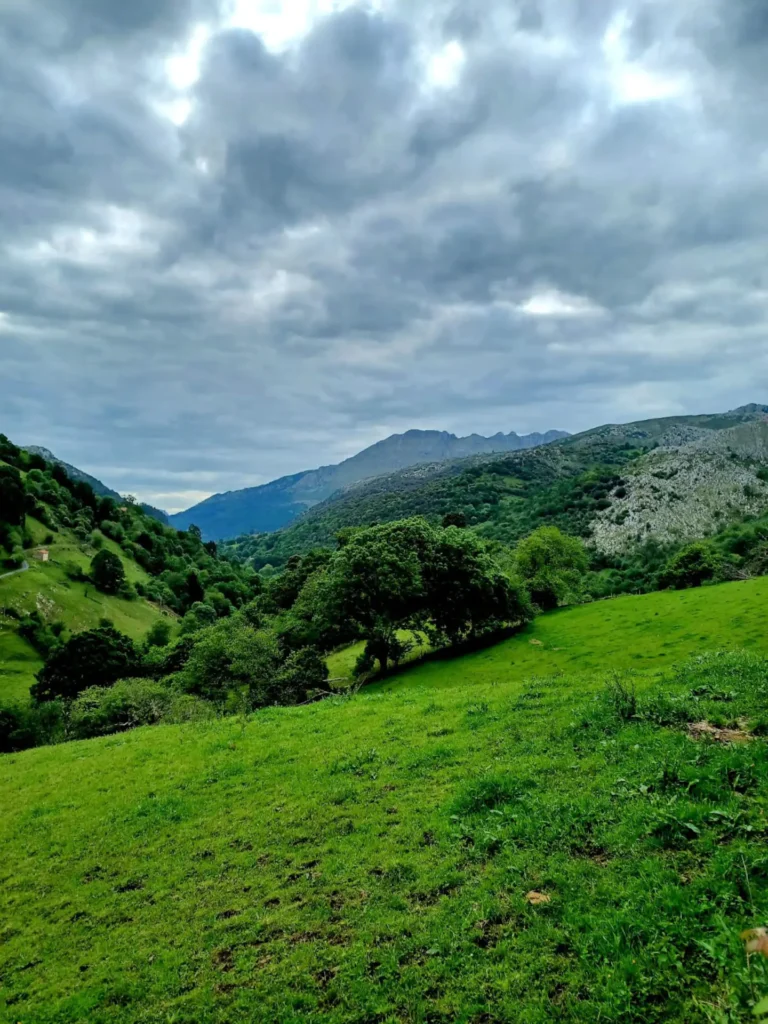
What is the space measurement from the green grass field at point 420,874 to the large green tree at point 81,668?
49.9 metres

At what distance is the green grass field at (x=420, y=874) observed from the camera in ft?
25.1

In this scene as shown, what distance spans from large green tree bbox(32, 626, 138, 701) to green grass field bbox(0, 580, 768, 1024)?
164ft

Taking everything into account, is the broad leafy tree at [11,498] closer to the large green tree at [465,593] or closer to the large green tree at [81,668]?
the large green tree at [81,668]

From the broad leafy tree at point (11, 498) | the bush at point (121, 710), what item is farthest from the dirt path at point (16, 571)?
the bush at point (121, 710)

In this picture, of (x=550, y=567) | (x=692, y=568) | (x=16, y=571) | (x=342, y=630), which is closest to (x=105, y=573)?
(x=16, y=571)

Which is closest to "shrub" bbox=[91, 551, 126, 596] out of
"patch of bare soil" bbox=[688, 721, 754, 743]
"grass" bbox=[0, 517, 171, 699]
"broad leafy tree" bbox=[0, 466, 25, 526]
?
"grass" bbox=[0, 517, 171, 699]

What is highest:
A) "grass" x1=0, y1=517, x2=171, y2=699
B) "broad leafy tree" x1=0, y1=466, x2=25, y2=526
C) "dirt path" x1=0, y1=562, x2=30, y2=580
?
"broad leafy tree" x1=0, y1=466, x2=25, y2=526

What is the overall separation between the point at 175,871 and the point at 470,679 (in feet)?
103

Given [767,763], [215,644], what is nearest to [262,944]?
[767,763]

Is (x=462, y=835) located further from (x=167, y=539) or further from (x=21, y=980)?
(x=167, y=539)

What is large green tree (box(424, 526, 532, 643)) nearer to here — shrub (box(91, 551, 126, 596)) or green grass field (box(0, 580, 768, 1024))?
green grass field (box(0, 580, 768, 1024))

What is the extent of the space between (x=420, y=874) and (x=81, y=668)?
6646cm

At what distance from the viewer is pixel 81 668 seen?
64500 millimetres

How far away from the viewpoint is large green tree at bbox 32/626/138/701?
63.5 m
